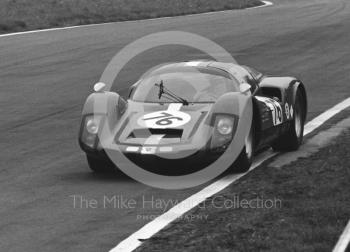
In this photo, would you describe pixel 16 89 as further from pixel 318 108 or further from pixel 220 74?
pixel 220 74

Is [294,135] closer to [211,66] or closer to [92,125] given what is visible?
[211,66]

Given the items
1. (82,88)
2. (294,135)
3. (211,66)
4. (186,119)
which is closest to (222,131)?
(186,119)

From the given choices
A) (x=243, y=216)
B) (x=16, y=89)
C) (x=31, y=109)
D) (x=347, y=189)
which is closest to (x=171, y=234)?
(x=243, y=216)

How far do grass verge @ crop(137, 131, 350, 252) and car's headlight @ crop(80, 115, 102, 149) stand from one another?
→ 5.64ft

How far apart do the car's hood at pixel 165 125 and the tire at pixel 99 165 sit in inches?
16.0

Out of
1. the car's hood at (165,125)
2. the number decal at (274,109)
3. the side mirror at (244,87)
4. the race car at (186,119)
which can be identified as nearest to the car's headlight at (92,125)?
the race car at (186,119)

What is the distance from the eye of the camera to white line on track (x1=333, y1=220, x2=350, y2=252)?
24.8ft

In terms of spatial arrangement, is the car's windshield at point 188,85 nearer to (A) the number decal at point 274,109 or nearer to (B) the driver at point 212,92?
(B) the driver at point 212,92

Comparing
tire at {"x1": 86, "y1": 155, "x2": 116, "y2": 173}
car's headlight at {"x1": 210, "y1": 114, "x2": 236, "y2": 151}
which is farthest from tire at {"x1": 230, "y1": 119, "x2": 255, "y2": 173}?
tire at {"x1": 86, "y1": 155, "x2": 116, "y2": 173}

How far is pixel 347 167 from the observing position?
11.4m

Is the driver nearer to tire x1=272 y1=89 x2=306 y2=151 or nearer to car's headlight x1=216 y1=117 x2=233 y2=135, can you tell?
car's headlight x1=216 y1=117 x2=233 y2=135

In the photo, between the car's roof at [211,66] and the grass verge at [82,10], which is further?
the grass verge at [82,10]

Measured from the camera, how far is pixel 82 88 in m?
19.9

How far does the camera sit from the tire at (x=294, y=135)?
12.9 metres
